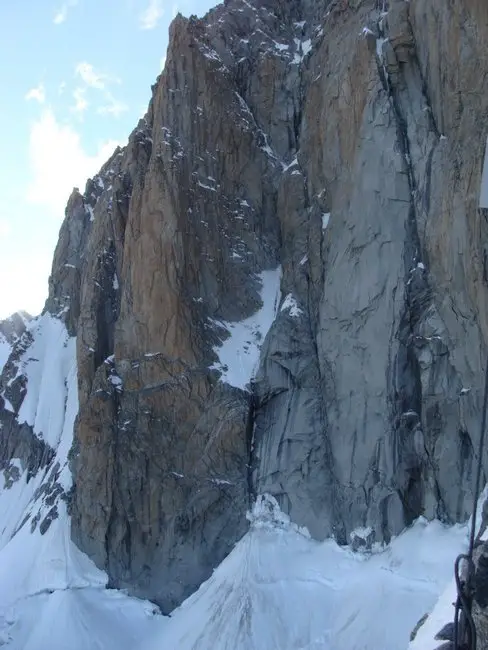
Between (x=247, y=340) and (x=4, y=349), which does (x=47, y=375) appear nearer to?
(x=4, y=349)

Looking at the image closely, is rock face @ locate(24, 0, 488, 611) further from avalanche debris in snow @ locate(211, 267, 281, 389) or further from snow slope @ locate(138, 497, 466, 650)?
snow slope @ locate(138, 497, 466, 650)

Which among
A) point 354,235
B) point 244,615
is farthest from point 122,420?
point 354,235

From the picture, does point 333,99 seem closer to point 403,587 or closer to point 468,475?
point 468,475

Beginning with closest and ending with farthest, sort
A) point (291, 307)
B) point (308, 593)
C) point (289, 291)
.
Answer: point (308, 593) < point (291, 307) < point (289, 291)

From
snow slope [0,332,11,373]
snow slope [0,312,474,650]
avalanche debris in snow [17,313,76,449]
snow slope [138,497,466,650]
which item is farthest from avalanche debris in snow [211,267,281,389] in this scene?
snow slope [0,332,11,373]

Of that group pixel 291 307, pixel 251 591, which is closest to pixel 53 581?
pixel 251 591

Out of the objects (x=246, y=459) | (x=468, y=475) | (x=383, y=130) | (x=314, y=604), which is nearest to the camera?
(x=468, y=475)
